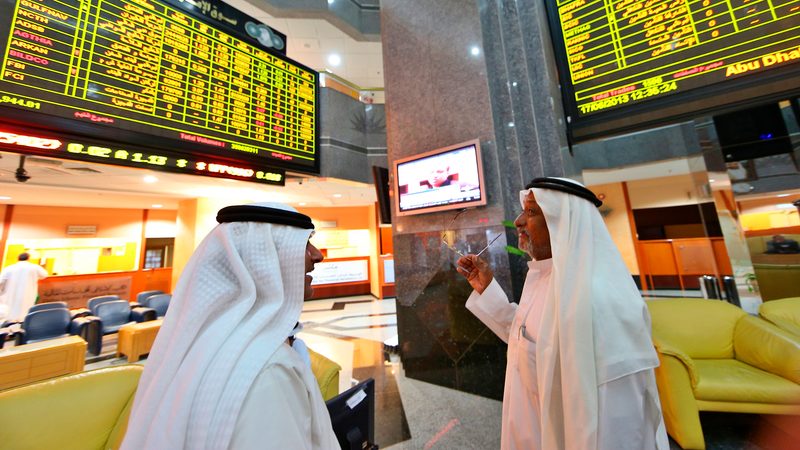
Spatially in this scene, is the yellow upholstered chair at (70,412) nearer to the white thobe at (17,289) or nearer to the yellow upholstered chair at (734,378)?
the yellow upholstered chair at (734,378)

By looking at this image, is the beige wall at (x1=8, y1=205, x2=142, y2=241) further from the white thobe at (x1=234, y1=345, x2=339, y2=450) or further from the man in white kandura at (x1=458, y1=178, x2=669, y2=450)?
the man in white kandura at (x1=458, y1=178, x2=669, y2=450)

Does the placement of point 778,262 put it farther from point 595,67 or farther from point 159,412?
point 159,412

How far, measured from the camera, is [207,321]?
745 millimetres

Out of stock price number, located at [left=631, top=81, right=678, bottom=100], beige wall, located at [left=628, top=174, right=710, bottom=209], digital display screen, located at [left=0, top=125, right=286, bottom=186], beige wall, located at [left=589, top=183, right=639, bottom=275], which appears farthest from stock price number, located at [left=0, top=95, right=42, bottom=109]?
beige wall, located at [left=628, top=174, right=710, bottom=209]

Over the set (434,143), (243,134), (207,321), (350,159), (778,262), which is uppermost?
(350,159)

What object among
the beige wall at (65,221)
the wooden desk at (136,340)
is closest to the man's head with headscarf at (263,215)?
the wooden desk at (136,340)

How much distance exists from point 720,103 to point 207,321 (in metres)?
3.31

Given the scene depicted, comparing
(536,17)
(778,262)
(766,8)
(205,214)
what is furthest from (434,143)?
(205,214)

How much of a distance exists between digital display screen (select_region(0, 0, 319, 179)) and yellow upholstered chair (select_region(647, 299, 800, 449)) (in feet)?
13.2

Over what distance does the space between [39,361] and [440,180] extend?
15.6ft

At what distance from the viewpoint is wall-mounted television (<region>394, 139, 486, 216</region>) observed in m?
2.55

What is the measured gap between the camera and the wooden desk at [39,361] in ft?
8.95

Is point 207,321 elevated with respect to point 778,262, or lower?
elevated

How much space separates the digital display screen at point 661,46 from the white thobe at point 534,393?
195cm
